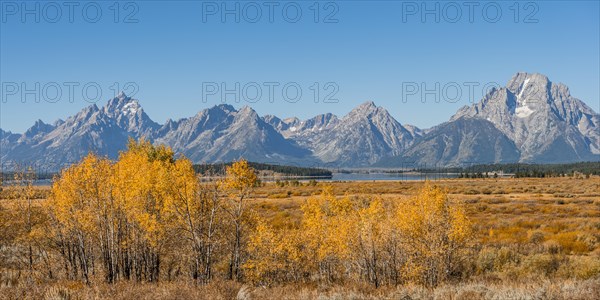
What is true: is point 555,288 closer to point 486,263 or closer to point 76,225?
point 486,263

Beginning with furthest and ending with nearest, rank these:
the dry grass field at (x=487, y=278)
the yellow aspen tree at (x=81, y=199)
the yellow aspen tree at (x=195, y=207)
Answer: the yellow aspen tree at (x=81, y=199) → the yellow aspen tree at (x=195, y=207) → the dry grass field at (x=487, y=278)

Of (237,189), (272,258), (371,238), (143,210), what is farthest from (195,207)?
(371,238)

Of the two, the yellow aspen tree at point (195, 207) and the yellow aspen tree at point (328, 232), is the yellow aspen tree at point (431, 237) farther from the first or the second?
the yellow aspen tree at point (195, 207)

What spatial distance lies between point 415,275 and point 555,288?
21.2 ft

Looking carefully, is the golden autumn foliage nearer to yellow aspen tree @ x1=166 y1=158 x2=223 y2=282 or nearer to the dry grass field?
yellow aspen tree @ x1=166 y1=158 x2=223 y2=282

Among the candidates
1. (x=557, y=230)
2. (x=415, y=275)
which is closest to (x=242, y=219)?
(x=415, y=275)

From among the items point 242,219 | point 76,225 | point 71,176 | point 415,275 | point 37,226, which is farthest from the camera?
point 37,226

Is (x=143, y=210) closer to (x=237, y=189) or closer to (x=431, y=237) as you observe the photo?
(x=237, y=189)

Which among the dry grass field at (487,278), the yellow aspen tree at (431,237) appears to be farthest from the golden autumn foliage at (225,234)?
the dry grass field at (487,278)

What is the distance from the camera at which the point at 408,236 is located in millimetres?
21594

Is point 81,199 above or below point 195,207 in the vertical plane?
above

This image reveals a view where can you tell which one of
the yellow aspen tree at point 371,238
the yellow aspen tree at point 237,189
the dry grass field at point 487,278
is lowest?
the dry grass field at point 487,278

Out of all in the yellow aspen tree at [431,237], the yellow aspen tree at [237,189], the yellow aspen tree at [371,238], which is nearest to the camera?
Result: the yellow aspen tree at [431,237]

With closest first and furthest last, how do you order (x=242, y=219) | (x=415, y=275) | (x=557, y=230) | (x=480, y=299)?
(x=480, y=299)
(x=415, y=275)
(x=242, y=219)
(x=557, y=230)
